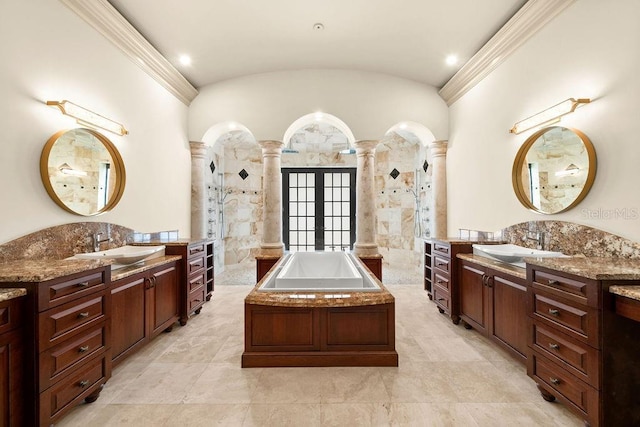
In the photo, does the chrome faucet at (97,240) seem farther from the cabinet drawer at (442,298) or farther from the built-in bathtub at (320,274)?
the cabinet drawer at (442,298)

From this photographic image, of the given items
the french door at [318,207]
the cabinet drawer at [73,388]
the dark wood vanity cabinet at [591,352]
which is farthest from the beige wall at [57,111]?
the dark wood vanity cabinet at [591,352]

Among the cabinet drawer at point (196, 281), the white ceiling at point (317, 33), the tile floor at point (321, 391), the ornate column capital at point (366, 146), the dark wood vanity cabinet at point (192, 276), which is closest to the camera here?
the tile floor at point (321, 391)

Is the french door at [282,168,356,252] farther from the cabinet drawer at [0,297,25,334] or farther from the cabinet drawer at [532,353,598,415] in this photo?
the cabinet drawer at [0,297,25,334]

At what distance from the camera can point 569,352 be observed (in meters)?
1.63

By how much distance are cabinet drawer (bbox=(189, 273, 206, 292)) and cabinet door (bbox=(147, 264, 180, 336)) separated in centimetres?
17

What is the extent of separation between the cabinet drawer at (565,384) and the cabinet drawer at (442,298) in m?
1.36

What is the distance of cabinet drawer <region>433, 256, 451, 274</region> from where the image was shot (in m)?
3.27

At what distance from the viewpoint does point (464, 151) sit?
393 cm

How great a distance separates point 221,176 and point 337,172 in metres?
2.59

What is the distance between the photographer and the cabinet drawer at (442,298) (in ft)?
10.6

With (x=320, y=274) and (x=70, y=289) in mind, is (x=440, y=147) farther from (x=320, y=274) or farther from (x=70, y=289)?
(x=70, y=289)

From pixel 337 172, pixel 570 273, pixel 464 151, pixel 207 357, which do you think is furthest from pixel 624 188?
pixel 337 172

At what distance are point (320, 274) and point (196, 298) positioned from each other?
1.57 metres

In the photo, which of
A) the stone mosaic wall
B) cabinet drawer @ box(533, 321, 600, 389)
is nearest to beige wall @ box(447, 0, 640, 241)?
cabinet drawer @ box(533, 321, 600, 389)
